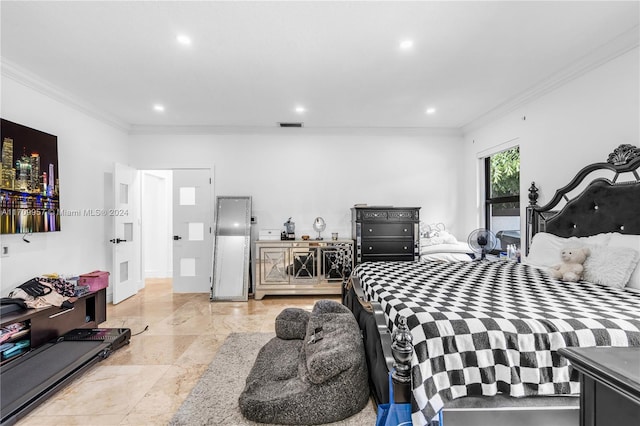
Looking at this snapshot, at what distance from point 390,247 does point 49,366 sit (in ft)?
12.6

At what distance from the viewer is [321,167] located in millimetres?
4836

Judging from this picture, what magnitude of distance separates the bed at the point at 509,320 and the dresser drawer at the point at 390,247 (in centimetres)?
181

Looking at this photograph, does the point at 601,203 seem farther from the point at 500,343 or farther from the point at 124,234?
the point at 124,234

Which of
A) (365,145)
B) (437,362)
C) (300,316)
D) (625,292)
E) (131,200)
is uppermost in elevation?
(365,145)

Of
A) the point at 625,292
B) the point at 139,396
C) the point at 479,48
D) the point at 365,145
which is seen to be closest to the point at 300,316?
the point at 139,396

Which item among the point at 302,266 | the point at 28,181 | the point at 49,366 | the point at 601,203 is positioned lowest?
the point at 49,366

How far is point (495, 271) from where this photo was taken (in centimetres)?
265

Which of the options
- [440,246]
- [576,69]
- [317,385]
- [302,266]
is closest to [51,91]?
[302,266]

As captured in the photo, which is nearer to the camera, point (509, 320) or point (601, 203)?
point (509, 320)

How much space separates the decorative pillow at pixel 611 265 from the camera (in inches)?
79.7

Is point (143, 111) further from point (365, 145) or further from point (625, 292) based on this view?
point (625, 292)

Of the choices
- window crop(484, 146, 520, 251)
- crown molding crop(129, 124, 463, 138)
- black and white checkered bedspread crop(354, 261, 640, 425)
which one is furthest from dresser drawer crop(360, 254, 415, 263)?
black and white checkered bedspread crop(354, 261, 640, 425)

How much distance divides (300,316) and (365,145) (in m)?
3.20

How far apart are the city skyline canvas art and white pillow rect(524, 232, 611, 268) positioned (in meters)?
4.92
